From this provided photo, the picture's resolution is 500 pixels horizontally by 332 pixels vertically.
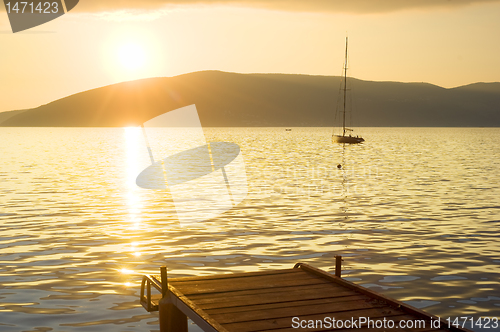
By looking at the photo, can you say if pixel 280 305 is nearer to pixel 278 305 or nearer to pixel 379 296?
pixel 278 305

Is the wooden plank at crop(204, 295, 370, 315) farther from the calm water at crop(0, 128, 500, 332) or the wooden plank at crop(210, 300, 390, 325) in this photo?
→ the calm water at crop(0, 128, 500, 332)

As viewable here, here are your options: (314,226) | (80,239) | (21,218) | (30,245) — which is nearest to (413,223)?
(314,226)

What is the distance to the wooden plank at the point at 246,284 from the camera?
10.9m

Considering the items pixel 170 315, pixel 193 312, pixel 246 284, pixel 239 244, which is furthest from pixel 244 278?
pixel 239 244

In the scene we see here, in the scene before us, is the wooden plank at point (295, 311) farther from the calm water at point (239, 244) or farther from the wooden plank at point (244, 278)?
the calm water at point (239, 244)

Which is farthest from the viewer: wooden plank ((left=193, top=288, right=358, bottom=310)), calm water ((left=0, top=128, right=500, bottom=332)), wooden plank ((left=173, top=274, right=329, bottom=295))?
calm water ((left=0, top=128, right=500, bottom=332))

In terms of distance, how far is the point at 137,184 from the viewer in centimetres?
4106

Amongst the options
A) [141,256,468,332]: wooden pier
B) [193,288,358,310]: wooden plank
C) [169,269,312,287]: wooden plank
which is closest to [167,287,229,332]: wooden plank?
[141,256,468,332]: wooden pier

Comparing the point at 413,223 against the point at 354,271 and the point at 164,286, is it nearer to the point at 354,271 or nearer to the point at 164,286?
the point at 354,271

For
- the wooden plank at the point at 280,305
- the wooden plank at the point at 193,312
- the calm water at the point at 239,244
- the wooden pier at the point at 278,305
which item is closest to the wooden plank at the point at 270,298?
the wooden pier at the point at 278,305

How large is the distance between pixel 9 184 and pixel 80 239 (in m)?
22.3

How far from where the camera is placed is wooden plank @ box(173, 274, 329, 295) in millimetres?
10852

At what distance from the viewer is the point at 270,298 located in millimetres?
10367

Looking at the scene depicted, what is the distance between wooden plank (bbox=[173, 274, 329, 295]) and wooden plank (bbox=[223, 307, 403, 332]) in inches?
73.9
